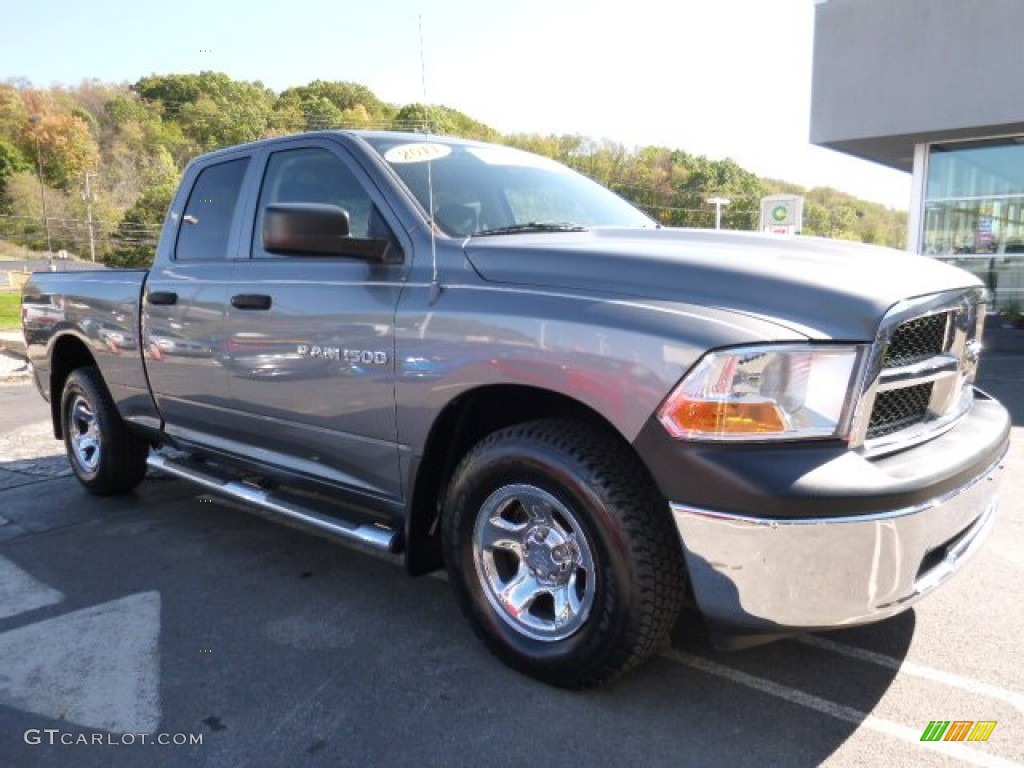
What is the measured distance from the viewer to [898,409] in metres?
2.50

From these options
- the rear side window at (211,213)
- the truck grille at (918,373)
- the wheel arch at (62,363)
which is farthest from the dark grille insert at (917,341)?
the wheel arch at (62,363)

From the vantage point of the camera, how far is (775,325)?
223cm

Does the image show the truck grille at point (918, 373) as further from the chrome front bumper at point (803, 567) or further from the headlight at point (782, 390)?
the chrome front bumper at point (803, 567)

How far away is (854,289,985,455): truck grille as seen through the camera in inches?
90.5

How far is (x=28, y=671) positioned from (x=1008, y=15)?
16261 mm

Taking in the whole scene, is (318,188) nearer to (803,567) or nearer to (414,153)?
(414,153)

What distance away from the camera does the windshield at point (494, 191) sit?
3271 millimetres

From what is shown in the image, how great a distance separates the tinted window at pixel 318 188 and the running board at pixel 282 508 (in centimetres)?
113

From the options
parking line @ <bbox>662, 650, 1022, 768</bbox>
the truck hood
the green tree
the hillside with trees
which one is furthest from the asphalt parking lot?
the hillside with trees

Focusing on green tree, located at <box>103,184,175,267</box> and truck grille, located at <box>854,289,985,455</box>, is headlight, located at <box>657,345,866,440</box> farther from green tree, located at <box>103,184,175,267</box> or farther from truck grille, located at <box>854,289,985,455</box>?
green tree, located at <box>103,184,175,267</box>

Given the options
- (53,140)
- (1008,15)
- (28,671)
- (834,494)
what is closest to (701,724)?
(834,494)

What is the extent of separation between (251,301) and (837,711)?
2825 millimetres

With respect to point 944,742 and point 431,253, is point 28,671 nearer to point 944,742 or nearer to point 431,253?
point 431,253

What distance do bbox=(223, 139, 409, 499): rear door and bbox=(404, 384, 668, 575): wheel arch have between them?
0.45 ft
